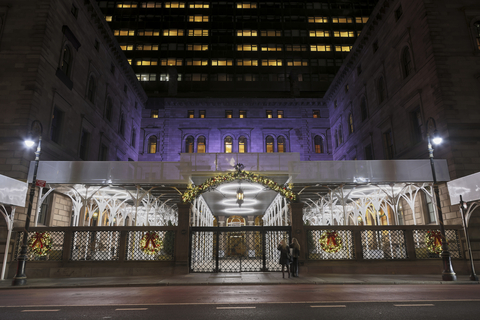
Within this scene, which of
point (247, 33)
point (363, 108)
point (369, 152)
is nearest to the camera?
point (369, 152)

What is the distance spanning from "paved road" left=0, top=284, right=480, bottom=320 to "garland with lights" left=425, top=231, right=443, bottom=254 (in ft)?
24.1

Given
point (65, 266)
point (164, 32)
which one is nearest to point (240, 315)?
point (65, 266)

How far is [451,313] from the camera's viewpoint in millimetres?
6957

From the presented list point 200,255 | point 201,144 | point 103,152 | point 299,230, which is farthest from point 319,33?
point 299,230

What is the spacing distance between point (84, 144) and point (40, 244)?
1523 centimetres

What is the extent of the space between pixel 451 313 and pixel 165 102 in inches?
1854

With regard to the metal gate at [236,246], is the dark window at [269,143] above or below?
above

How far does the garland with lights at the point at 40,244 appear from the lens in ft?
53.9

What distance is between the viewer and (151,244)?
16.8 m

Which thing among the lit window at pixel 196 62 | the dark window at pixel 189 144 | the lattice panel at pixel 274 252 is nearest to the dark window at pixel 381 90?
the lattice panel at pixel 274 252

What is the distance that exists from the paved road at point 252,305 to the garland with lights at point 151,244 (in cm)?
588

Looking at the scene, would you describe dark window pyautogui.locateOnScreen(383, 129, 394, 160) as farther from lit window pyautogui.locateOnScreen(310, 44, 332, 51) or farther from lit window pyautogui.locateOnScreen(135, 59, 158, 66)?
lit window pyautogui.locateOnScreen(135, 59, 158, 66)

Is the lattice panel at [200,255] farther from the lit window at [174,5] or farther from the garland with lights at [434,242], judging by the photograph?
the lit window at [174,5]

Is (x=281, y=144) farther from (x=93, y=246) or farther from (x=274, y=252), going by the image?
A: (x=93, y=246)
